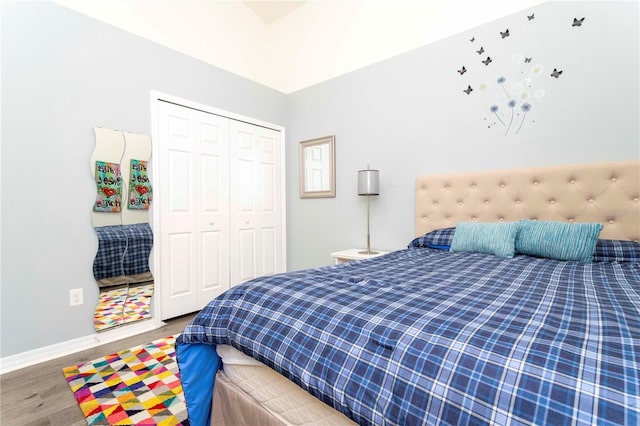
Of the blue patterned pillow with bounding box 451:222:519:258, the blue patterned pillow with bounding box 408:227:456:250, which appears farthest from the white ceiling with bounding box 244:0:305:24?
the blue patterned pillow with bounding box 451:222:519:258

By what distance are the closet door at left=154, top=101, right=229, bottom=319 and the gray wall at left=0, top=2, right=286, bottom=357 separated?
1.28ft

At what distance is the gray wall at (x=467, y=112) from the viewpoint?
6.68 ft

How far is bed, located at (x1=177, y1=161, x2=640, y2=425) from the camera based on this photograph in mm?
571

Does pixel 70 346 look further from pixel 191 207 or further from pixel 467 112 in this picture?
pixel 467 112

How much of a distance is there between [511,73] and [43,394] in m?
3.70

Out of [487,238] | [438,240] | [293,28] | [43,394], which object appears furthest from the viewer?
[293,28]

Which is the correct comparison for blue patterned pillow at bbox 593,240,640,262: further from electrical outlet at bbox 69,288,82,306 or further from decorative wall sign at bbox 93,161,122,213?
electrical outlet at bbox 69,288,82,306

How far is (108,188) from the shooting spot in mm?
2381

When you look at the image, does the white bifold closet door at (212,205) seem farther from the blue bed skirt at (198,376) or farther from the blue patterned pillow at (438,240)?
the blue patterned pillow at (438,240)

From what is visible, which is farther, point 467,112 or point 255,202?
point 255,202

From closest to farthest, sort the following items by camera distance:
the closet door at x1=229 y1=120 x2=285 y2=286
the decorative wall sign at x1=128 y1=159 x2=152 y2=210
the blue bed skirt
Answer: the blue bed skirt
the decorative wall sign at x1=128 y1=159 x2=152 y2=210
the closet door at x1=229 y1=120 x2=285 y2=286

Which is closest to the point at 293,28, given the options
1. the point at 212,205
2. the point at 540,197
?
the point at 212,205

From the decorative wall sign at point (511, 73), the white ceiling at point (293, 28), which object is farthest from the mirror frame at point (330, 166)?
the decorative wall sign at point (511, 73)

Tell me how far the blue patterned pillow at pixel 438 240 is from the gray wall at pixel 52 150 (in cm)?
253
